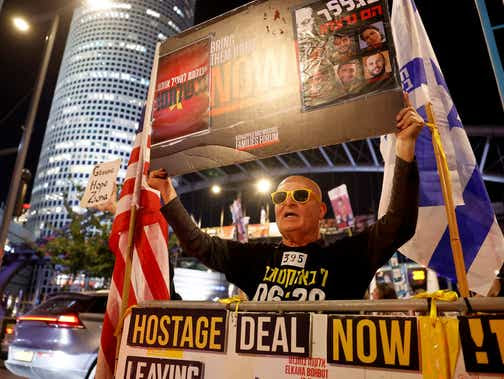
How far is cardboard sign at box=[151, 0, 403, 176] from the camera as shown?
2510 mm

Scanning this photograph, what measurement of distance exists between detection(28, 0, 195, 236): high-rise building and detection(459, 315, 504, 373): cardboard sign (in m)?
87.6

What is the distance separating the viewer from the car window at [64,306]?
626 cm

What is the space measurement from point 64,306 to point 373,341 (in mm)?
6089

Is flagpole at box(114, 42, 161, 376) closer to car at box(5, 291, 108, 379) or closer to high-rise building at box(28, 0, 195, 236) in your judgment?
car at box(5, 291, 108, 379)

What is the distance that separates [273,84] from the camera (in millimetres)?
2926

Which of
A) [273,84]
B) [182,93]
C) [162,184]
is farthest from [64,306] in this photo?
[273,84]

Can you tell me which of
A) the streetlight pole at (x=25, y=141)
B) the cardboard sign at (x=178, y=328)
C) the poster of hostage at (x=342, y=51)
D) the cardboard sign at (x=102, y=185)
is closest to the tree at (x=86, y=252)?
the streetlight pole at (x=25, y=141)

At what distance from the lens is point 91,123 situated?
8575 centimetres

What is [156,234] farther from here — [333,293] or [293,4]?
[293,4]

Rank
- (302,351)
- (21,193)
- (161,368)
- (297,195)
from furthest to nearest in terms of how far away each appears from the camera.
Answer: (21,193)
(297,195)
(161,368)
(302,351)

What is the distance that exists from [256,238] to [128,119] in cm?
6587

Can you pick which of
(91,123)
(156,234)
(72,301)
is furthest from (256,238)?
(91,123)

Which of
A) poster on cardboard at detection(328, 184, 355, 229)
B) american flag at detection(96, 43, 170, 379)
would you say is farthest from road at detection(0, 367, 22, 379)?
poster on cardboard at detection(328, 184, 355, 229)

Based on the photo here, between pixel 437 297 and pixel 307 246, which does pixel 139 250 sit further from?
pixel 437 297
